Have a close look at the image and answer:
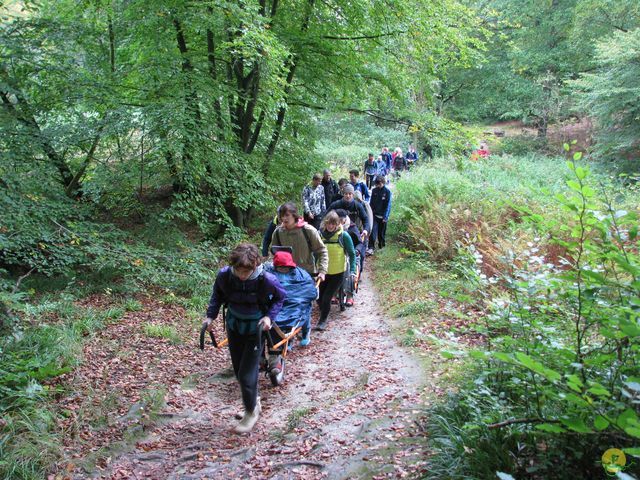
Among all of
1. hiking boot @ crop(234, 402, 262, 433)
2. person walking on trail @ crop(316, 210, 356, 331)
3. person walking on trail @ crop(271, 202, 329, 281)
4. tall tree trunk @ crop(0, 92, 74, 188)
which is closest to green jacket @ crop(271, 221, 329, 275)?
person walking on trail @ crop(271, 202, 329, 281)

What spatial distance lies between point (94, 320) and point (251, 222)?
26.4 feet

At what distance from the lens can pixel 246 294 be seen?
4598mm

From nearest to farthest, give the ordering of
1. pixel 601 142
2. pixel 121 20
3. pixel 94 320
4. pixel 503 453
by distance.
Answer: pixel 503 453, pixel 94 320, pixel 121 20, pixel 601 142

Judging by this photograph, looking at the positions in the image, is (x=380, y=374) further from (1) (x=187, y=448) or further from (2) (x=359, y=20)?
(2) (x=359, y=20)

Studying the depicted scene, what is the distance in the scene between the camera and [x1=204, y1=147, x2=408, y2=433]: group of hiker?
461 cm

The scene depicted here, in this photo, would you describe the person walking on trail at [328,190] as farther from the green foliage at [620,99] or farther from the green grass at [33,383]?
the green foliage at [620,99]

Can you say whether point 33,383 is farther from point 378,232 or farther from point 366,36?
point 366,36

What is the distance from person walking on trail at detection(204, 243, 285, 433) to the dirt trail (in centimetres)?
48

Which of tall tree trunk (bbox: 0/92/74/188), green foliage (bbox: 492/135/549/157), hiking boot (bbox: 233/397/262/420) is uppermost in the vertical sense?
green foliage (bbox: 492/135/549/157)

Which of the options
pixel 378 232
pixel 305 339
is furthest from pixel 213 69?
pixel 305 339

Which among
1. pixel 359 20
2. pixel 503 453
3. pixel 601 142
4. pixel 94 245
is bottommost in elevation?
pixel 94 245

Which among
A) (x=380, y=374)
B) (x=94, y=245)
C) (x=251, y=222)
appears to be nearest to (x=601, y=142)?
(x=251, y=222)

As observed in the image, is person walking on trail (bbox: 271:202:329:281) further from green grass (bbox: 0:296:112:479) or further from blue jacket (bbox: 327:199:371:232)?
green grass (bbox: 0:296:112:479)

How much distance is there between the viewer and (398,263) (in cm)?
1080
